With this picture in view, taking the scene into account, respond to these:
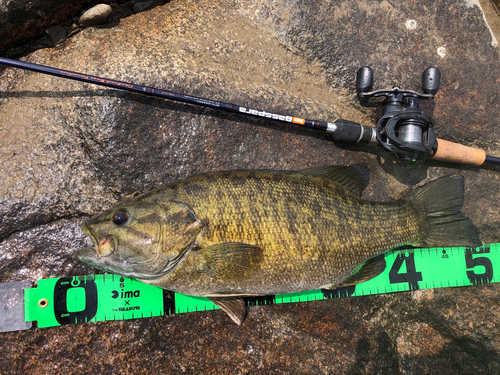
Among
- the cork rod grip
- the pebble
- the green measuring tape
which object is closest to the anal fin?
the green measuring tape

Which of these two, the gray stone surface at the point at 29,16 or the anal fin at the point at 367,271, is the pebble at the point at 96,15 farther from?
the anal fin at the point at 367,271

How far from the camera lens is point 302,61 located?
3.34 metres

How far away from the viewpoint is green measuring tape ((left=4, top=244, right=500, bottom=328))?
106 inches

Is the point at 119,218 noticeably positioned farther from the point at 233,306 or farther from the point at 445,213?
the point at 445,213

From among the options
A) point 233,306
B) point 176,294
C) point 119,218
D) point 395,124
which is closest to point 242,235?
point 233,306

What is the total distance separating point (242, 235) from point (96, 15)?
2.59 metres

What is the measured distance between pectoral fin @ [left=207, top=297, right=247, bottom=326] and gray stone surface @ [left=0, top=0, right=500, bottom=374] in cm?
17

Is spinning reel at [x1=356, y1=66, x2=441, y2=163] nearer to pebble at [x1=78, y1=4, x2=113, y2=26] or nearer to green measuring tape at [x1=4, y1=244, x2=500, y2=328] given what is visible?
green measuring tape at [x1=4, y1=244, x2=500, y2=328]

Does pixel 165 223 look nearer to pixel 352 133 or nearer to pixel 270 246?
pixel 270 246

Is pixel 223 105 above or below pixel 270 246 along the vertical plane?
above

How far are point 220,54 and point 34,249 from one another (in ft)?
8.00

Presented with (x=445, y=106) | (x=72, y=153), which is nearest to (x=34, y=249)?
(x=72, y=153)

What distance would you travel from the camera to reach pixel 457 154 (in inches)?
123

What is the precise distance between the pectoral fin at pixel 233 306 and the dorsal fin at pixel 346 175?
1257 mm
